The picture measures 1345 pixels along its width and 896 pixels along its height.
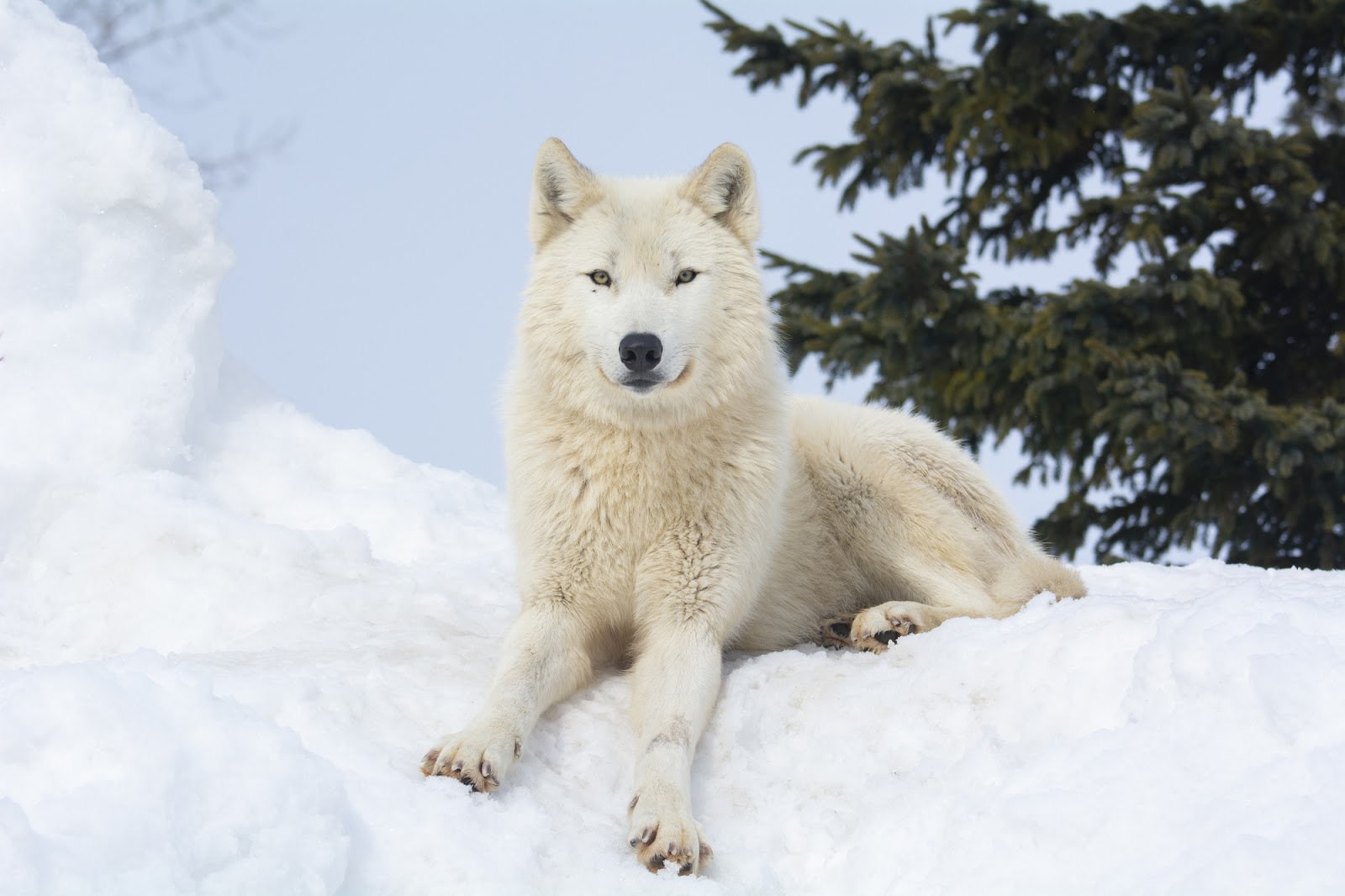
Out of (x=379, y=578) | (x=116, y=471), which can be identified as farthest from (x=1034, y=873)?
(x=116, y=471)

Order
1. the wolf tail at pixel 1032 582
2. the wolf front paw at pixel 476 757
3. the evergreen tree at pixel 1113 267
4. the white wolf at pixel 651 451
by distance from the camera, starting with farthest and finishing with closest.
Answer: the evergreen tree at pixel 1113 267 → the wolf tail at pixel 1032 582 → the white wolf at pixel 651 451 → the wolf front paw at pixel 476 757

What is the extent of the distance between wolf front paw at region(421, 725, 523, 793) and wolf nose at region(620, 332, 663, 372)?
1.16 metres

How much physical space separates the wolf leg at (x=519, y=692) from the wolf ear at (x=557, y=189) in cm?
134

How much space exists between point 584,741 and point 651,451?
971 mm

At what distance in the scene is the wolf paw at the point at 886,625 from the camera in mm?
3914

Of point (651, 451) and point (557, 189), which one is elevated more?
point (557, 189)

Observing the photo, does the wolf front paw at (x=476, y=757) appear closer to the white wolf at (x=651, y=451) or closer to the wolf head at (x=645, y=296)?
the white wolf at (x=651, y=451)

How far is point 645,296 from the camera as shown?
3512 mm

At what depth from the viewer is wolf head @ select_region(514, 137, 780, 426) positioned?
349 cm

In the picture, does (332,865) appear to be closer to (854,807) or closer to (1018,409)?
Answer: (854,807)

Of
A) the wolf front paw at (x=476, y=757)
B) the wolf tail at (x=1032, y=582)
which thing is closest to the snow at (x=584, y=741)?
the wolf front paw at (x=476, y=757)

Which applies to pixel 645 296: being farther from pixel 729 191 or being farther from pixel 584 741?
pixel 584 741

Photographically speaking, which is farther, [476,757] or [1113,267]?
[1113,267]

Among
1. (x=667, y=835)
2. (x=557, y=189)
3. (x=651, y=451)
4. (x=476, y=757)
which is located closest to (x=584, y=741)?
(x=476, y=757)
